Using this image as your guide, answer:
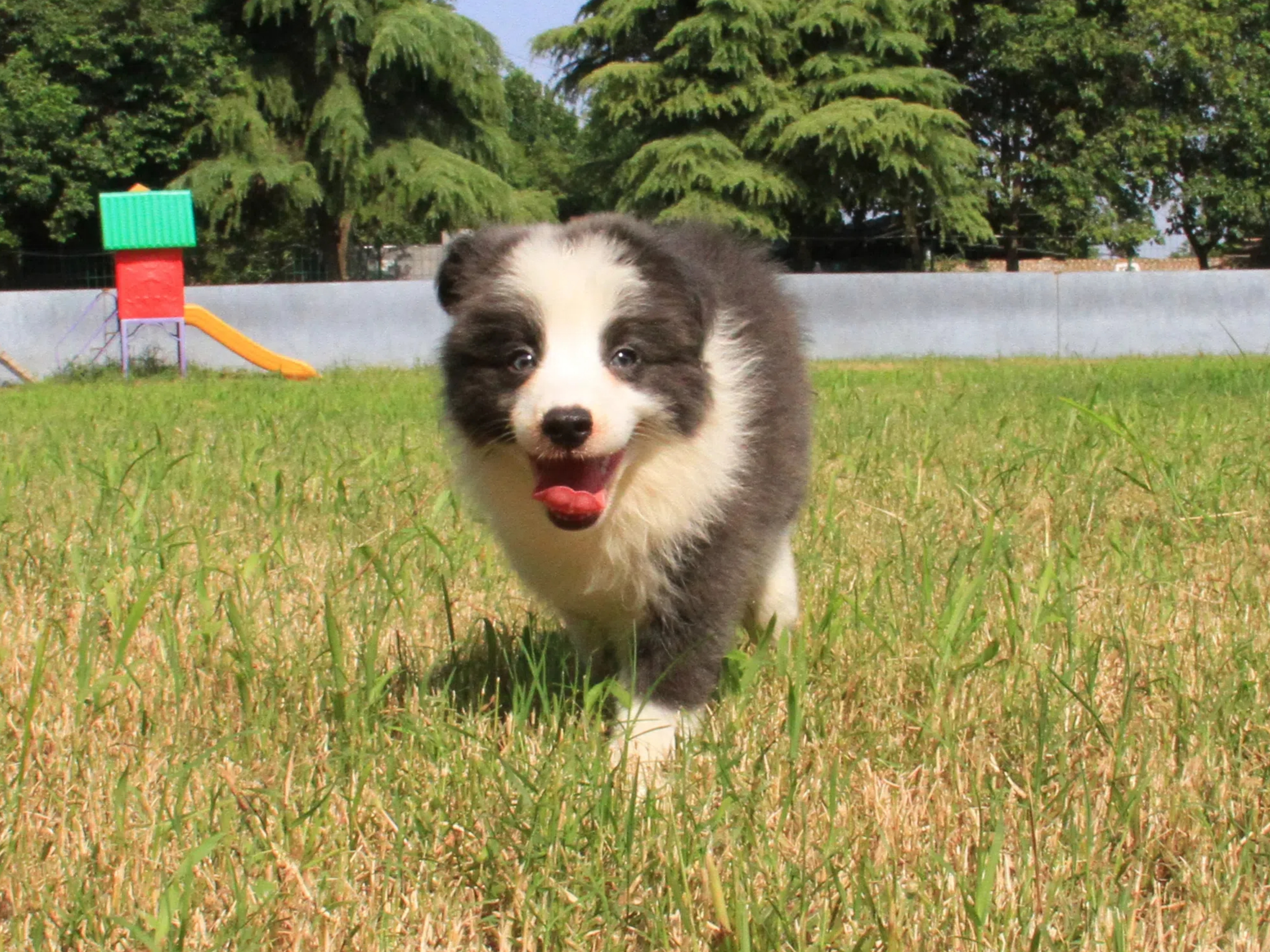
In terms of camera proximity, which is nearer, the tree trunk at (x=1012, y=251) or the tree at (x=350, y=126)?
the tree at (x=350, y=126)

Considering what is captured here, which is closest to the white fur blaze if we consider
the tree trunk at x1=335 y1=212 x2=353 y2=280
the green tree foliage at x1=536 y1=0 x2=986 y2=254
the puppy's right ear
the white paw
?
the puppy's right ear

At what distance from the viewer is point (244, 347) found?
56.7 ft

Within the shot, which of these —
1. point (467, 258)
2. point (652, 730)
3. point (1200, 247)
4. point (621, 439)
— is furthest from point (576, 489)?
point (1200, 247)

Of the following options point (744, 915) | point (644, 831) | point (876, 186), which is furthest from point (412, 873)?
point (876, 186)

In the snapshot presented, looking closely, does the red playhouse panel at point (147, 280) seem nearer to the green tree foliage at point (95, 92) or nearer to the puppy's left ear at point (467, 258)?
the green tree foliage at point (95, 92)

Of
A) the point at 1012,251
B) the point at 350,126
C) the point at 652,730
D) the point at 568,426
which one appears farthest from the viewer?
the point at 1012,251

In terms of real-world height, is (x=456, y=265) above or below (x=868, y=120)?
below

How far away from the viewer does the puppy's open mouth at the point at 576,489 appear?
263 centimetres

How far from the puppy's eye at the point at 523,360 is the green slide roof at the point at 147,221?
15172 millimetres

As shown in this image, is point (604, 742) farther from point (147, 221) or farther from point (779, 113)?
point (779, 113)

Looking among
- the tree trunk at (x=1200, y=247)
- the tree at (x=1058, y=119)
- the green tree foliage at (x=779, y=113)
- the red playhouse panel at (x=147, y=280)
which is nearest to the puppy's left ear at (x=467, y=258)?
the red playhouse panel at (x=147, y=280)

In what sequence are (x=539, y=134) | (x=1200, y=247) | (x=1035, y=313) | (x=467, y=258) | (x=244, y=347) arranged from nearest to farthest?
(x=467, y=258), (x=244, y=347), (x=1035, y=313), (x=1200, y=247), (x=539, y=134)

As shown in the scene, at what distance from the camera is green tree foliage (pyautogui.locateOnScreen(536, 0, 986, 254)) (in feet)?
86.9

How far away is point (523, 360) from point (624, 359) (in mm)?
213
